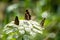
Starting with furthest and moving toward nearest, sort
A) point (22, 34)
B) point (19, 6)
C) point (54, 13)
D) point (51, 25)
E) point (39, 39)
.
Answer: point (19, 6) < point (54, 13) < point (51, 25) < point (39, 39) < point (22, 34)

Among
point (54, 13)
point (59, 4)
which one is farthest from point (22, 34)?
point (59, 4)

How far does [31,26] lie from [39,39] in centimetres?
14

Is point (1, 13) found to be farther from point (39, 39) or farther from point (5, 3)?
point (39, 39)

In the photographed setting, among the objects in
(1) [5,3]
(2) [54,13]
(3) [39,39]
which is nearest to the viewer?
(3) [39,39]

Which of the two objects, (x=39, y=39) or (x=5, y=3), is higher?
(x=5, y=3)

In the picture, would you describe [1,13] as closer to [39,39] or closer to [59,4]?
[59,4]

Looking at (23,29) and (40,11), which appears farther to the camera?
(40,11)

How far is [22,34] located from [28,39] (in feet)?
0.14

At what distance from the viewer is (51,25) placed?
2.12m

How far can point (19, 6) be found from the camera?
2744 mm

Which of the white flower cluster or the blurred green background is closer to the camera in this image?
the white flower cluster

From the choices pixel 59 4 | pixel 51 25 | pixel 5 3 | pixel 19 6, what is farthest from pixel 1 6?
pixel 51 25

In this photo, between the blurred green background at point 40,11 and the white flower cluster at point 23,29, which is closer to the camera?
the white flower cluster at point 23,29

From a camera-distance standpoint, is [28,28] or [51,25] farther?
[51,25]
